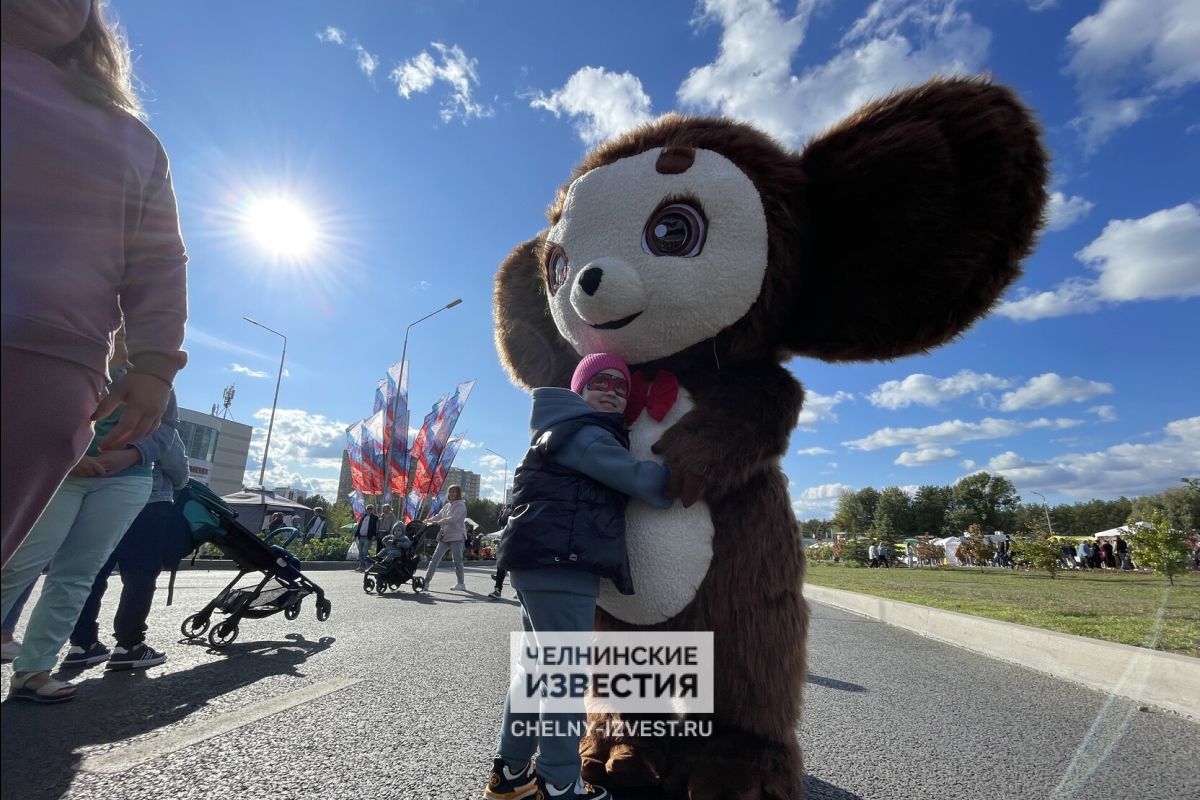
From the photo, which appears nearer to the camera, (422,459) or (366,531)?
(366,531)

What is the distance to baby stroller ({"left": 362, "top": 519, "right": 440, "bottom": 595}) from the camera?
7.45 m

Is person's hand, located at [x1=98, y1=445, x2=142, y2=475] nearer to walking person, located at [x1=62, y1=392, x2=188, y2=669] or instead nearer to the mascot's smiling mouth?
walking person, located at [x1=62, y1=392, x2=188, y2=669]

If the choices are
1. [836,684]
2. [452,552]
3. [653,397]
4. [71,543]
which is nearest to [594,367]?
[653,397]

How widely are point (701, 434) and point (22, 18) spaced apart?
1.62 m

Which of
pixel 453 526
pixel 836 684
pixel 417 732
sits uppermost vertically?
pixel 453 526

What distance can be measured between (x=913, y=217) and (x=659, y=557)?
4.32ft

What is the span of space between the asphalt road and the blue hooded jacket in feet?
2.54

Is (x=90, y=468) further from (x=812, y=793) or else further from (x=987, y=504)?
(x=987, y=504)

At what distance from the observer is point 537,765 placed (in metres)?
1.28

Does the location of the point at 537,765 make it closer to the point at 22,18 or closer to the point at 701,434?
the point at 701,434

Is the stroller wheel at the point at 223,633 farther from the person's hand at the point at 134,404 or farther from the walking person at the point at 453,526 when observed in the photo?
the walking person at the point at 453,526

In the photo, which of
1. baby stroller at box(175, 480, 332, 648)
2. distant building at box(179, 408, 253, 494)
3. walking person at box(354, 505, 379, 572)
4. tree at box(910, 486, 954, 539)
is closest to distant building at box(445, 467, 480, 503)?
distant building at box(179, 408, 253, 494)

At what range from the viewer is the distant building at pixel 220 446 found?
56.8m

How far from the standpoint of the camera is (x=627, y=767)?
5.13 feet
